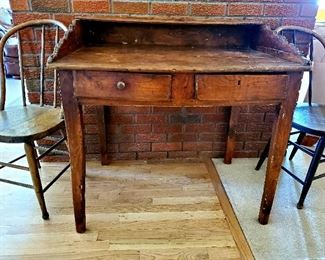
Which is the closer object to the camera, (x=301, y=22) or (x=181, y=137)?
(x=301, y=22)

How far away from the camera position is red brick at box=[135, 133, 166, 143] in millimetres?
1790

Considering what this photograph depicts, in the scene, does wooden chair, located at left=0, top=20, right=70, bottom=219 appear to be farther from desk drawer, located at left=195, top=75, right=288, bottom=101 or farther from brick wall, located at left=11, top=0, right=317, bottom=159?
desk drawer, located at left=195, top=75, right=288, bottom=101

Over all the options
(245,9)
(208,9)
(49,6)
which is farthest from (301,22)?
(49,6)

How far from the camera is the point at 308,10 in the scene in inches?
61.4

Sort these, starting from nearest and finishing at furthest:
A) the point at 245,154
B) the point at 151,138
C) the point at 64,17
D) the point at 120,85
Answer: the point at 120,85 → the point at 64,17 → the point at 151,138 → the point at 245,154

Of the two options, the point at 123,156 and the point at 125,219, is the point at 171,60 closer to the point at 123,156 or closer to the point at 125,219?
the point at 125,219

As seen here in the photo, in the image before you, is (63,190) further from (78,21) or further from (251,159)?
(251,159)

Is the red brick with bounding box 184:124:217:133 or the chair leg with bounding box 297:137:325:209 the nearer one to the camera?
the chair leg with bounding box 297:137:325:209

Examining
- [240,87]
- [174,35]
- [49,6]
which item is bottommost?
[240,87]

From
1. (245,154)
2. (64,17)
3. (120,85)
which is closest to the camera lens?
(120,85)

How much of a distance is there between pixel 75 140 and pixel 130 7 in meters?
0.80

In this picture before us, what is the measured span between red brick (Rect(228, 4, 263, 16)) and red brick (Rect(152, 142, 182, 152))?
0.85 m

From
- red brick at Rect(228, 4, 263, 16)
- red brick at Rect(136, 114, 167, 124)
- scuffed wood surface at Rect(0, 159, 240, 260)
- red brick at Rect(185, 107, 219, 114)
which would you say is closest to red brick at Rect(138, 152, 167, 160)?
scuffed wood surface at Rect(0, 159, 240, 260)

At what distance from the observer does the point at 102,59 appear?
3.54ft
